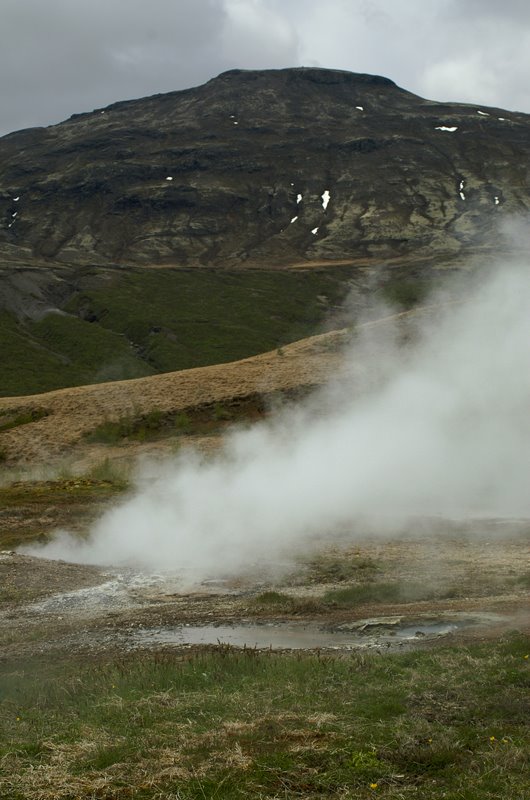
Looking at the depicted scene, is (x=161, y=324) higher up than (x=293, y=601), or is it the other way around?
(x=161, y=324)

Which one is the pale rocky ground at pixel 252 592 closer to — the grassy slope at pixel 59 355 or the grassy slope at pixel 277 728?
the grassy slope at pixel 277 728

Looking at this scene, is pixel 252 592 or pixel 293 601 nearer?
pixel 293 601

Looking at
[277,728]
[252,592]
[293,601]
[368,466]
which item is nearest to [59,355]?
[368,466]

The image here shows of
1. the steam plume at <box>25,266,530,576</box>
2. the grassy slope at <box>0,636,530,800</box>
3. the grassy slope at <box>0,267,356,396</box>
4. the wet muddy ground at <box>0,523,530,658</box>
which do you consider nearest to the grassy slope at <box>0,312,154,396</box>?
the grassy slope at <box>0,267,356,396</box>

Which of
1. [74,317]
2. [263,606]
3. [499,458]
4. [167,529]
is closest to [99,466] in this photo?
[167,529]

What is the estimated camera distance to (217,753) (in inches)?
381

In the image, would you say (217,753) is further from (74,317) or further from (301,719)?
(74,317)

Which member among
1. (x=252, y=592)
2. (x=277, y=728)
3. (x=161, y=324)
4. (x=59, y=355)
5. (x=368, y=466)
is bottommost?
(x=252, y=592)

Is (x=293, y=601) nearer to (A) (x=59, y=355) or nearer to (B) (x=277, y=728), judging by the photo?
(B) (x=277, y=728)

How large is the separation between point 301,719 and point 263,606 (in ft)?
30.6

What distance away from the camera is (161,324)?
150875 millimetres

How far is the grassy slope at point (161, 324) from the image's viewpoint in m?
129

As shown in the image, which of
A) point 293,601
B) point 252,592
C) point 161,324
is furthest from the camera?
point 161,324

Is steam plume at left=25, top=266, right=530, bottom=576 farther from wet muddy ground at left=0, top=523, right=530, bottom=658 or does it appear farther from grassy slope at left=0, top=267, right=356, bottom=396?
grassy slope at left=0, top=267, right=356, bottom=396
